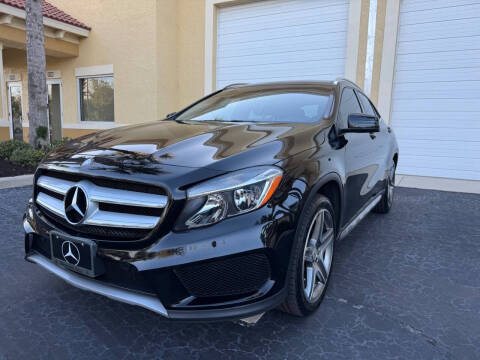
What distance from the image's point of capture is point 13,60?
12289 mm

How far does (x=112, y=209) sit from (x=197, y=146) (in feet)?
1.90

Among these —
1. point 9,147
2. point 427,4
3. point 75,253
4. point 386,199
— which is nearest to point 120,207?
point 75,253

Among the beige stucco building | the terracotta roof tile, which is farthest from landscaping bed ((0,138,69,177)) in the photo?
the terracotta roof tile

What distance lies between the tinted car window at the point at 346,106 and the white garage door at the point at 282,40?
4.72m

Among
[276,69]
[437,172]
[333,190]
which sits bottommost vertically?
[437,172]

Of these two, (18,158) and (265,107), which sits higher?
(265,107)

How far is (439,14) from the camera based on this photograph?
6.70 meters

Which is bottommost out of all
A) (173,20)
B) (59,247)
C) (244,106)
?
(59,247)

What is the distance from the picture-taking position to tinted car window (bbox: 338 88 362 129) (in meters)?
2.68

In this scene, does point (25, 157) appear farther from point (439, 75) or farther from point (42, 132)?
point (439, 75)

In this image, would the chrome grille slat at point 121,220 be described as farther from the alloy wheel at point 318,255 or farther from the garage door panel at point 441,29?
the garage door panel at point 441,29

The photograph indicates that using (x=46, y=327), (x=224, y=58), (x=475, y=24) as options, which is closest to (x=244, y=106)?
(x=46, y=327)

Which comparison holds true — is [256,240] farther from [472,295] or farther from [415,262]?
[415,262]

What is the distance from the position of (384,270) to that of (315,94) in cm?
155
